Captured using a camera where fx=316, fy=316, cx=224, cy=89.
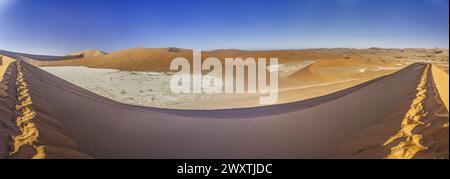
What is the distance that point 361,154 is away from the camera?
4.69 meters

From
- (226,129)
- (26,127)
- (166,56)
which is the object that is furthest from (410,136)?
(166,56)

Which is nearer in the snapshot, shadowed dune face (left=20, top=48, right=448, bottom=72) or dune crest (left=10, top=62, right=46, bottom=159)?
dune crest (left=10, top=62, right=46, bottom=159)

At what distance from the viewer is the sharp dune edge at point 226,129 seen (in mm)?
4461

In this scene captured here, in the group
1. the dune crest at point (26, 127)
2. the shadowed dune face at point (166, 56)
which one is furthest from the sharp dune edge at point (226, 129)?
the shadowed dune face at point (166, 56)

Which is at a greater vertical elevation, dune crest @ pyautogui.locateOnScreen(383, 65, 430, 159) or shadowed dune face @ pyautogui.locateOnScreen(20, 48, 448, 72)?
shadowed dune face @ pyautogui.locateOnScreen(20, 48, 448, 72)

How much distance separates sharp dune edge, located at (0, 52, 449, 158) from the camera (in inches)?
176

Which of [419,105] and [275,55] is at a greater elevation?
[275,55]

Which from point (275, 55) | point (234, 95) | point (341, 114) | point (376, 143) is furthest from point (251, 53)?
point (376, 143)

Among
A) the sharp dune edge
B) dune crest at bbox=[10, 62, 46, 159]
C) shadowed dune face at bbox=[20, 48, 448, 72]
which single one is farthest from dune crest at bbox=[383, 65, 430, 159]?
shadowed dune face at bbox=[20, 48, 448, 72]

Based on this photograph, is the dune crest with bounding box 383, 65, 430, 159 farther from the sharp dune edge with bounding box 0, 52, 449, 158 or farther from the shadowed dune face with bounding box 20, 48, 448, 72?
the shadowed dune face with bounding box 20, 48, 448, 72

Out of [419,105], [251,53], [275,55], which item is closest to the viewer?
[419,105]

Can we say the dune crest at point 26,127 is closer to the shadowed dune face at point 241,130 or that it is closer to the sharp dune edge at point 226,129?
the sharp dune edge at point 226,129

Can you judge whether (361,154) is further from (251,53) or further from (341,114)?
(251,53)
